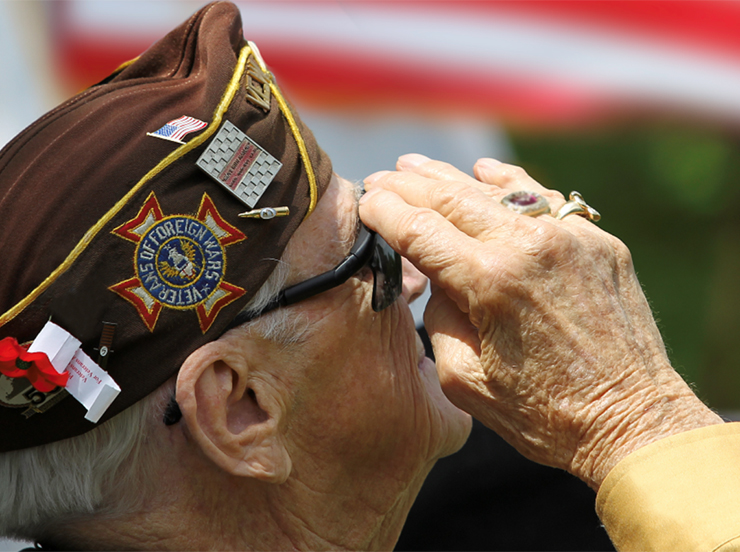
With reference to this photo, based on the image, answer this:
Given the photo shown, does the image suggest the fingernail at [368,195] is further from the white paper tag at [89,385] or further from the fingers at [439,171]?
the white paper tag at [89,385]

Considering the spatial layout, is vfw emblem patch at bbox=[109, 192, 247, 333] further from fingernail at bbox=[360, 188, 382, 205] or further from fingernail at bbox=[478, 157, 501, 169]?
fingernail at bbox=[478, 157, 501, 169]

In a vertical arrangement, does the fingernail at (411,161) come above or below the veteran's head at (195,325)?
above

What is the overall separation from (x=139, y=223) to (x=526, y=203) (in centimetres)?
100

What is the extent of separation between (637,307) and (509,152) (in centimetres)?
461

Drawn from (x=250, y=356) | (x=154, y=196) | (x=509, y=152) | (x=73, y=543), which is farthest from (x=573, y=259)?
(x=509, y=152)

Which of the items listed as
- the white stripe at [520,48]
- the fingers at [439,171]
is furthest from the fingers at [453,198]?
the white stripe at [520,48]

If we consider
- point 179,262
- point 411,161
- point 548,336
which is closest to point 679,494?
point 548,336

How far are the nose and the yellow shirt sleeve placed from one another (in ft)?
3.03

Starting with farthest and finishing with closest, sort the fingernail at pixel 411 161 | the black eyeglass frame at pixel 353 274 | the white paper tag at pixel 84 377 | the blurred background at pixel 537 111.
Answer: the blurred background at pixel 537 111 → the fingernail at pixel 411 161 → the black eyeglass frame at pixel 353 274 → the white paper tag at pixel 84 377

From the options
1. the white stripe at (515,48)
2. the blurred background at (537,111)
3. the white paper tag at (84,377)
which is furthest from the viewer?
the white stripe at (515,48)

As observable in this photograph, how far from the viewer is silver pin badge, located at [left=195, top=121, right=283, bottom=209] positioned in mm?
1596

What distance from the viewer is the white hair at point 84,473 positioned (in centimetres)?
154

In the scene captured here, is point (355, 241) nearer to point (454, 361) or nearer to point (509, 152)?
point (454, 361)

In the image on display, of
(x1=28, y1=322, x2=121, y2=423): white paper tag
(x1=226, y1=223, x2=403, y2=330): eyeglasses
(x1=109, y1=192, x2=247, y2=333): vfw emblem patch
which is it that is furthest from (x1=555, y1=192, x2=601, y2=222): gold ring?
(x1=28, y1=322, x2=121, y2=423): white paper tag
